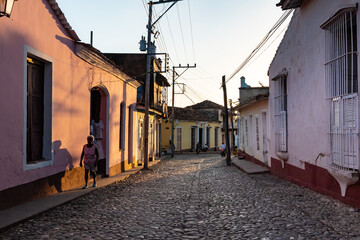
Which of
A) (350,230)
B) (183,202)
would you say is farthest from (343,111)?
(183,202)

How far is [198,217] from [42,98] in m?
4.32

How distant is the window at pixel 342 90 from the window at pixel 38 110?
18.7 ft

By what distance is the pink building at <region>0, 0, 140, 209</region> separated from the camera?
613cm

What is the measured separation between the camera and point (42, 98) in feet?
25.8

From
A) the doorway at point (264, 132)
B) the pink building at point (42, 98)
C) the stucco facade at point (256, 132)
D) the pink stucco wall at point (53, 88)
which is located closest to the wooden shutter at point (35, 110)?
the pink building at point (42, 98)

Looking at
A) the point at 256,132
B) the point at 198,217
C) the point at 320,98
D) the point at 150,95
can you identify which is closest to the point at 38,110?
the point at 198,217

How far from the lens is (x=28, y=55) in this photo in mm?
7109

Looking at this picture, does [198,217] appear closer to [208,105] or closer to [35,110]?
[35,110]

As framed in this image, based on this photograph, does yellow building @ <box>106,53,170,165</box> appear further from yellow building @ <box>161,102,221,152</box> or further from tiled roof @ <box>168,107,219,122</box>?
tiled roof @ <box>168,107,219,122</box>

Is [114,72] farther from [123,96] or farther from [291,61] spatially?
[291,61]

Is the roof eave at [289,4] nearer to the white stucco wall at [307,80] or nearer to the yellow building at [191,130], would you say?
the white stucco wall at [307,80]

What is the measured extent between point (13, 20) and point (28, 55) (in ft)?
2.98

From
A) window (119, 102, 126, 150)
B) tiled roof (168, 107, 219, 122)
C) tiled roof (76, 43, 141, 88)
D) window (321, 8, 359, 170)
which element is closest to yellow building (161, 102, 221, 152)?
tiled roof (168, 107, 219, 122)

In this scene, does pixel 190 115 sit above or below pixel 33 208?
above
